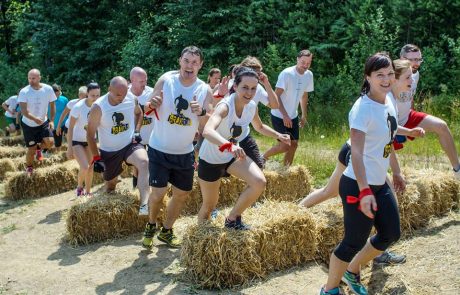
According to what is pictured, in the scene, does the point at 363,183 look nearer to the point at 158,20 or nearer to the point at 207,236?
the point at 207,236

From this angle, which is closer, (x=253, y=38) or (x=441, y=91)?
(x=441, y=91)

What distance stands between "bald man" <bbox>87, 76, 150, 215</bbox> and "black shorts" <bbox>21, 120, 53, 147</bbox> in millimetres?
4380

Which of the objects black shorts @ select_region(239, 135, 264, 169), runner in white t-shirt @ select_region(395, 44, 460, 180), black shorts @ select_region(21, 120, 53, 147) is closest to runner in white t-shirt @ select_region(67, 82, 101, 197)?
black shorts @ select_region(21, 120, 53, 147)

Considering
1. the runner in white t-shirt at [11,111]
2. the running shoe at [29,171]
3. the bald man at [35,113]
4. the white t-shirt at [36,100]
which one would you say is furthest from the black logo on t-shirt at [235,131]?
the runner in white t-shirt at [11,111]

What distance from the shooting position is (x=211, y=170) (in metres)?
5.46

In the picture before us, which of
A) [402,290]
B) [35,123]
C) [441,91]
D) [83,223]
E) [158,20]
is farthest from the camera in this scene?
[158,20]

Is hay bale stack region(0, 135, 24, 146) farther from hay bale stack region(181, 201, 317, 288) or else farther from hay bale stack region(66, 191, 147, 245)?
hay bale stack region(181, 201, 317, 288)

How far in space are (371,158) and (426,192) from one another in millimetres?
2749

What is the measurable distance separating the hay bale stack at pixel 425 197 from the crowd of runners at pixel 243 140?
14.6 inches

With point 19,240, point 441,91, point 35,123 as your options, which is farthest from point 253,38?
point 19,240

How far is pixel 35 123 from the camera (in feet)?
36.1

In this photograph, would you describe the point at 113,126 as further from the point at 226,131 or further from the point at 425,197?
the point at 425,197

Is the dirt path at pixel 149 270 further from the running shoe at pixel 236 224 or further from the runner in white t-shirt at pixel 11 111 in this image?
the runner in white t-shirt at pixel 11 111

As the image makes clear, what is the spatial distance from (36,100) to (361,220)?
28.2 feet
